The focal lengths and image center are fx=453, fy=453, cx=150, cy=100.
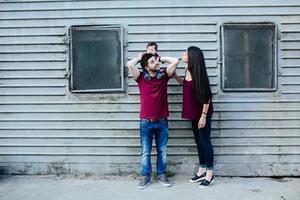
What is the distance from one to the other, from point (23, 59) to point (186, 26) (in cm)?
230

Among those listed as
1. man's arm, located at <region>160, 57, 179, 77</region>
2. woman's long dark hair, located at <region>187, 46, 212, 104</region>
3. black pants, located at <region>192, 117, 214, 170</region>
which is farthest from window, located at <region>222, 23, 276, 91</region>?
man's arm, located at <region>160, 57, 179, 77</region>

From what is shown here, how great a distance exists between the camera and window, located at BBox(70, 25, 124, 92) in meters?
6.22

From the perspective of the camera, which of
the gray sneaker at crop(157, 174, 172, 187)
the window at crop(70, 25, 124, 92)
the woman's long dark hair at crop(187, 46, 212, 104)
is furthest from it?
the window at crop(70, 25, 124, 92)

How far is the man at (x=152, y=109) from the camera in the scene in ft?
18.8

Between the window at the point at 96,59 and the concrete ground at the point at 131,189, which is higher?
the window at the point at 96,59

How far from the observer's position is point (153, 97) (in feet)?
18.7

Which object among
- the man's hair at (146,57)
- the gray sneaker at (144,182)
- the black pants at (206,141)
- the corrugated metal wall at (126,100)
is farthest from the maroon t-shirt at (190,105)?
the gray sneaker at (144,182)

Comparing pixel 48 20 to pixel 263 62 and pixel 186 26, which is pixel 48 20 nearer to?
pixel 186 26

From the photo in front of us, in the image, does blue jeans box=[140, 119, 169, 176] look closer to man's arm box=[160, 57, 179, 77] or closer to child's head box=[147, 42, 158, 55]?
man's arm box=[160, 57, 179, 77]

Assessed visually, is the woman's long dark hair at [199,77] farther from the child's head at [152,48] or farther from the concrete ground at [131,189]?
the concrete ground at [131,189]

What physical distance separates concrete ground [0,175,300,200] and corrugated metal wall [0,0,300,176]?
0.63 feet

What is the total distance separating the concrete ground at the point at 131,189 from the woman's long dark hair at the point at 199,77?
3.81 ft

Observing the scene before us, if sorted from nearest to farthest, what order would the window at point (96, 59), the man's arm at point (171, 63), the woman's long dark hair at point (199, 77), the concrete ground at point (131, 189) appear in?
the concrete ground at point (131, 189) < the woman's long dark hair at point (199, 77) < the man's arm at point (171, 63) < the window at point (96, 59)

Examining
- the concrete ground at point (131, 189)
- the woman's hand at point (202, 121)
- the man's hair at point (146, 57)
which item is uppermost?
the man's hair at point (146, 57)
